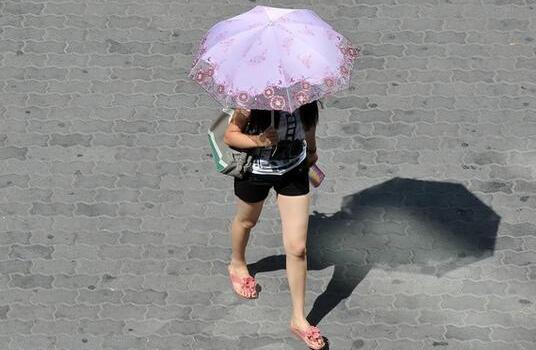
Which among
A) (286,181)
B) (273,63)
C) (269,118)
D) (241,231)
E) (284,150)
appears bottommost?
(241,231)

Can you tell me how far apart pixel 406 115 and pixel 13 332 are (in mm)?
3332

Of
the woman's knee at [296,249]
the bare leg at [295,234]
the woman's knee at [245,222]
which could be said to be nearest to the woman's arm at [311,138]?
the bare leg at [295,234]

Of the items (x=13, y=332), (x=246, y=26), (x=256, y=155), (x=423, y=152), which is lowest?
(x=13, y=332)

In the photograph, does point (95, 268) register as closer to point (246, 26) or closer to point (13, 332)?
point (13, 332)

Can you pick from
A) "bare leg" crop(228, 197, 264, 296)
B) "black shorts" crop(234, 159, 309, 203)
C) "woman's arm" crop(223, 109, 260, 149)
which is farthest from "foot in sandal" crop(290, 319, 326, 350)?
"woman's arm" crop(223, 109, 260, 149)

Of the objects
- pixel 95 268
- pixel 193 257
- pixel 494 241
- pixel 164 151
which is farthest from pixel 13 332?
pixel 494 241

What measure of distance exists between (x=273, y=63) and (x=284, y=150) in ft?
2.02

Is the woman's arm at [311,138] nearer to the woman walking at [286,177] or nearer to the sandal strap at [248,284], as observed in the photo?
the woman walking at [286,177]

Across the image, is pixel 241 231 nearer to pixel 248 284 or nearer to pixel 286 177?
pixel 248 284

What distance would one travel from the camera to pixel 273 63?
265 inches

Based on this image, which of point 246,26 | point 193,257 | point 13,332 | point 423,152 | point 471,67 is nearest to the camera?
point 246,26

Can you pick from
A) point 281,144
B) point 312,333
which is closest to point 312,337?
point 312,333

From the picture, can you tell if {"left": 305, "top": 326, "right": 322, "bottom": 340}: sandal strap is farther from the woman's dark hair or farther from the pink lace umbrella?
the pink lace umbrella

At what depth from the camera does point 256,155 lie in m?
7.17
